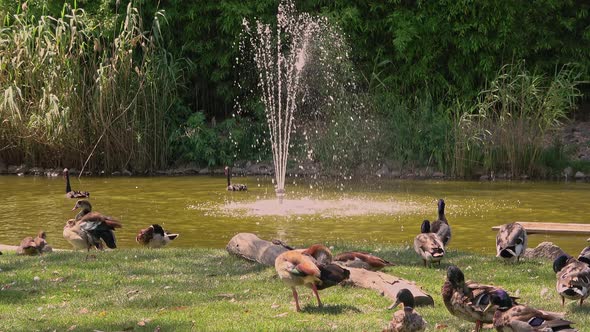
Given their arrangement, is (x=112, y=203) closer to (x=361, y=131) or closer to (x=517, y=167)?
(x=361, y=131)

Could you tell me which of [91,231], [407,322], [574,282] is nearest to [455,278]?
[407,322]

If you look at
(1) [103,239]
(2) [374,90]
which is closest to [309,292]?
(1) [103,239]

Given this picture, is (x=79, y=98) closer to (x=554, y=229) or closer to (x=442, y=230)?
(x=554, y=229)

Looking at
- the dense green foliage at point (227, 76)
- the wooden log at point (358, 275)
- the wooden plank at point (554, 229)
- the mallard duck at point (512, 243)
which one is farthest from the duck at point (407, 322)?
the dense green foliage at point (227, 76)

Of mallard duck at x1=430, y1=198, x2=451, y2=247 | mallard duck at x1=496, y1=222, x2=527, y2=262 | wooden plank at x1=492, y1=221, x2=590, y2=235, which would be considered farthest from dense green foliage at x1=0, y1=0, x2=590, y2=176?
mallard duck at x1=496, y1=222, x2=527, y2=262

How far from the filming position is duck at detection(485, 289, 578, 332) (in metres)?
6.47

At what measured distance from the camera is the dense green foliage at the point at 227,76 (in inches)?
848

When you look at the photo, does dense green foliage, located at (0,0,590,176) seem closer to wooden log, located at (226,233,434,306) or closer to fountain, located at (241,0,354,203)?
fountain, located at (241,0,354,203)

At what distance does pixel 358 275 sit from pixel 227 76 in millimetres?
17045

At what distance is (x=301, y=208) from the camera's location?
1620 centimetres

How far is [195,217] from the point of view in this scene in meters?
15.5

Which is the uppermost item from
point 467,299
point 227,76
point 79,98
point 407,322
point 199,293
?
point 227,76

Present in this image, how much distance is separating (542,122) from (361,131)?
4138mm

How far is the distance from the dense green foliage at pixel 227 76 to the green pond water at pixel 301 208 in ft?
4.02
